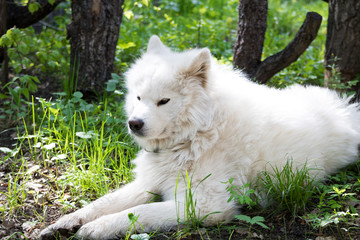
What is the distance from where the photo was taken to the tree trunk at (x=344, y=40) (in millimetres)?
4164

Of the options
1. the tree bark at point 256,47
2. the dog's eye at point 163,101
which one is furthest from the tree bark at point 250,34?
the dog's eye at point 163,101

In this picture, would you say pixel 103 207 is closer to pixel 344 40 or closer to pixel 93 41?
pixel 93 41

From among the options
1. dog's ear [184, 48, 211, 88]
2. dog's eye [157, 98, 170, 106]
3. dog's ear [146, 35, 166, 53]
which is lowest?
dog's eye [157, 98, 170, 106]

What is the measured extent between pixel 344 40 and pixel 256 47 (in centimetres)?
113

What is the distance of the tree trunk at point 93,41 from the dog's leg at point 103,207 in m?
2.15

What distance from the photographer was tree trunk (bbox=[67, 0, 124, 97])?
485 centimetres

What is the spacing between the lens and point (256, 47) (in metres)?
5.00

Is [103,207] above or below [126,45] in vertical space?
below

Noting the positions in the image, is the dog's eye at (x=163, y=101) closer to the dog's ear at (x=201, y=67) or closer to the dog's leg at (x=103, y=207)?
the dog's ear at (x=201, y=67)

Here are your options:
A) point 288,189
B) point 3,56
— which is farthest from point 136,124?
point 3,56

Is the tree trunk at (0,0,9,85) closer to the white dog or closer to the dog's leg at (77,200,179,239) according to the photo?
the white dog

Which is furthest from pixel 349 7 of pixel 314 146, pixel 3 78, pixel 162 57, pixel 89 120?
pixel 3 78

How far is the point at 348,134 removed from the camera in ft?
11.4

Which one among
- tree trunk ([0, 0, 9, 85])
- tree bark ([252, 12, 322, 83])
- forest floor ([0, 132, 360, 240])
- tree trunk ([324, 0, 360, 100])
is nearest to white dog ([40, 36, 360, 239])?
forest floor ([0, 132, 360, 240])
